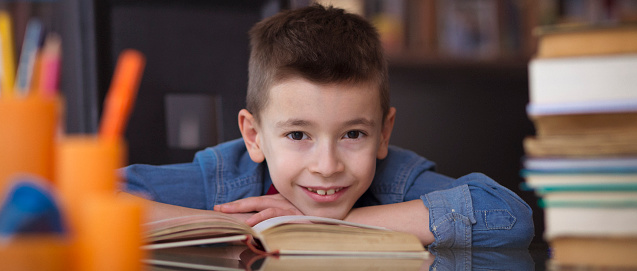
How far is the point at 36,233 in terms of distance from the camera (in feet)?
1.18

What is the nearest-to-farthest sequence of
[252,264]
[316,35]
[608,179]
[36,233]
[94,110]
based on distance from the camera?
[36,233] → [608,179] → [252,264] → [316,35] → [94,110]

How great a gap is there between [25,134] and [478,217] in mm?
828

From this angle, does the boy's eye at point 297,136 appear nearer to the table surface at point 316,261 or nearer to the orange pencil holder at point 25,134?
the table surface at point 316,261

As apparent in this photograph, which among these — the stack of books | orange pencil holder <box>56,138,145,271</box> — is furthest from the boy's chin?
orange pencil holder <box>56,138,145,271</box>

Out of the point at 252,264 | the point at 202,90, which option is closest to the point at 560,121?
the point at 252,264

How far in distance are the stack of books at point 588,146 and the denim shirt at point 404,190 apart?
52cm

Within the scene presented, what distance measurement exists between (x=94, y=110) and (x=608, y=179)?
1.17 meters

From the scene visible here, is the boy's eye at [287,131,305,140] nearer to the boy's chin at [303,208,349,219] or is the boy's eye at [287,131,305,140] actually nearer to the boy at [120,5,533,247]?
the boy at [120,5,533,247]

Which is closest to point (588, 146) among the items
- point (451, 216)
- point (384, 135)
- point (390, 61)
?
point (451, 216)

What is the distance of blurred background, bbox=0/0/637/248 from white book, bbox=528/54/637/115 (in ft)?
2.84

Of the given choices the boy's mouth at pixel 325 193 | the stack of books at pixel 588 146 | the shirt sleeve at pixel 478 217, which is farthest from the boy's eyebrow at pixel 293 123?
the stack of books at pixel 588 146

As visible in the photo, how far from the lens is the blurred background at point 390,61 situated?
4.77ft

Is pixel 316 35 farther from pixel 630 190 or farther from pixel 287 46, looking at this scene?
pixel 630 190

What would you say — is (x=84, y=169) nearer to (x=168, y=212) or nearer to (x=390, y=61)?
(x=168, y=212)
